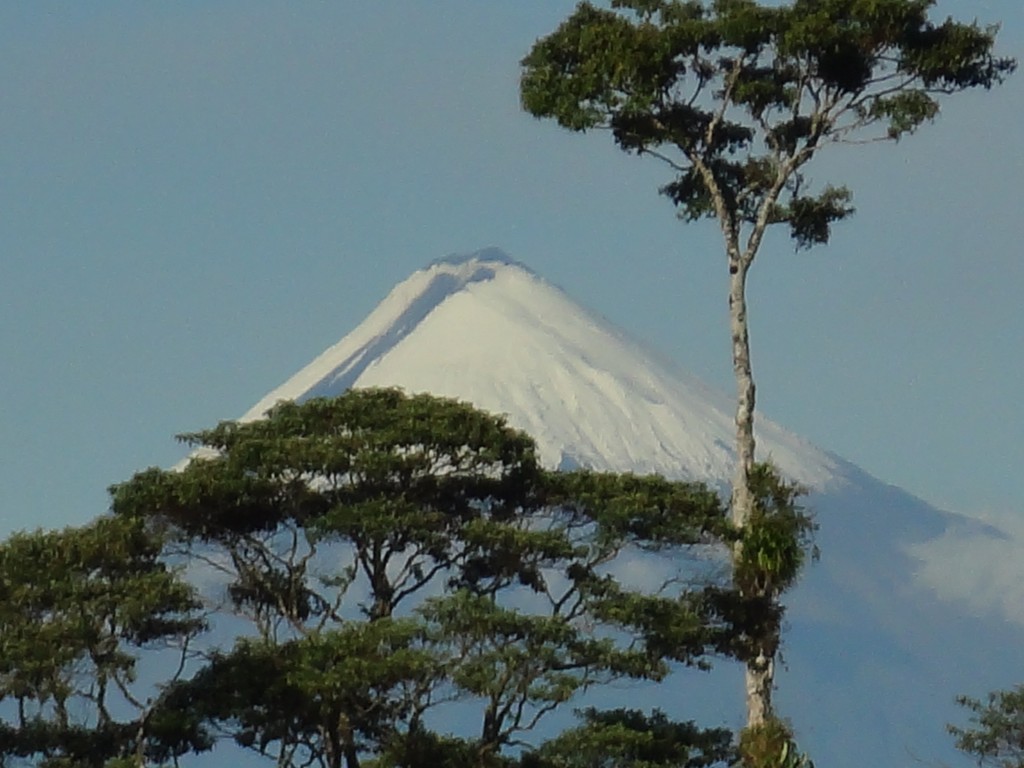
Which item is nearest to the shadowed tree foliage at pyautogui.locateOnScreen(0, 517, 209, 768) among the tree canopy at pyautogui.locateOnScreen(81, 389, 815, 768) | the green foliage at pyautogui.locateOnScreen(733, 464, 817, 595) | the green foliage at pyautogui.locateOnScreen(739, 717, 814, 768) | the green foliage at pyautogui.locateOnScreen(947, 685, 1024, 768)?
the tree canopy at pyautogui.locateOnScreen(81, 389, 815, 768)

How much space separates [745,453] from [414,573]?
6407 mm

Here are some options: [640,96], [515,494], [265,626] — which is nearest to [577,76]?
[640,96]

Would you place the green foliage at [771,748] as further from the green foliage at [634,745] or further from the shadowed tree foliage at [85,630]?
the shadowed tree foliage at [85,630]

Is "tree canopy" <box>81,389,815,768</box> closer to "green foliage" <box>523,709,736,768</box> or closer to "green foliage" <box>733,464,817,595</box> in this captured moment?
"green foliage" <box>523,709,736,768</box>

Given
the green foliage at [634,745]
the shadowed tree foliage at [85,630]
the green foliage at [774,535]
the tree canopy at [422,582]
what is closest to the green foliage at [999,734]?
the tree canopy at [422,582]

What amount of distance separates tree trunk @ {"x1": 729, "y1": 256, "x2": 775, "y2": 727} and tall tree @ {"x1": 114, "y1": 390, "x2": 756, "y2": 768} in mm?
491

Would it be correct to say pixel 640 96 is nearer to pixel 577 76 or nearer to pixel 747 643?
pixel 577 76

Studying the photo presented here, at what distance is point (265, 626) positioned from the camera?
34594 mm

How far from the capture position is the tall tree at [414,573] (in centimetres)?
3189

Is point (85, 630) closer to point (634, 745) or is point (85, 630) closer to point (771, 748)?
point (634, 745)

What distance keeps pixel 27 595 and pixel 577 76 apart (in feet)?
32.4

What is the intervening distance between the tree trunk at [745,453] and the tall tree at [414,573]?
491mm

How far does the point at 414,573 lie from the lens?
35.7 meters

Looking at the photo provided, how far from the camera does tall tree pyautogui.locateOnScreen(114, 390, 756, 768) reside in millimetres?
31891
